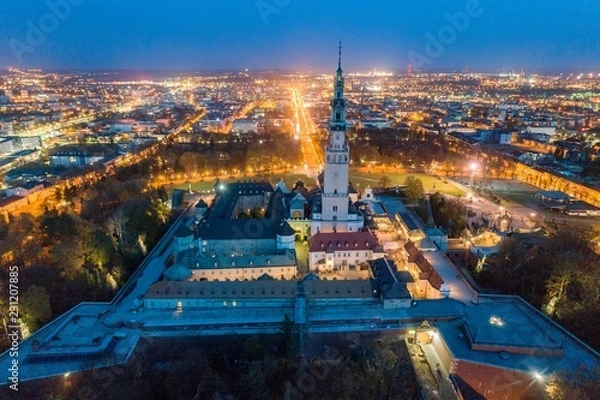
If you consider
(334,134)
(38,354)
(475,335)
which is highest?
(334,134)

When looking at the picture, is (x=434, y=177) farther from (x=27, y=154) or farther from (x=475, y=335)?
(x=27, y=154)

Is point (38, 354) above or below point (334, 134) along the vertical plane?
below

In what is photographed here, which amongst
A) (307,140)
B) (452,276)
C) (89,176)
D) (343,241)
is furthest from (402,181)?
(89,176)

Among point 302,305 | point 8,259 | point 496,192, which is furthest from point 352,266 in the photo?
point 496,192

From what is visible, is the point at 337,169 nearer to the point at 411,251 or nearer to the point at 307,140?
the point at 411,251

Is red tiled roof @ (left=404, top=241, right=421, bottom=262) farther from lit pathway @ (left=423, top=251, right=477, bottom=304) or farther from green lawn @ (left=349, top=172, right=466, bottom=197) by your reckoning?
green lawn @ (left=349, top=172, right=466, bottom=197)

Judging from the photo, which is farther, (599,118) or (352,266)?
(599,118)
